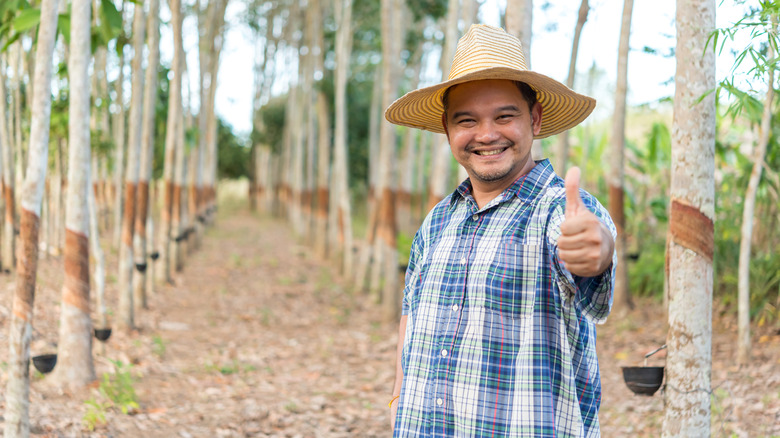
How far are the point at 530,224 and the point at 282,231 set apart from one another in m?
24.6

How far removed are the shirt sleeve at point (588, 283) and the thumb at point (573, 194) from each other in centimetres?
13

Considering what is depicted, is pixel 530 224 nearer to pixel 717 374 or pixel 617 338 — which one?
pixel 717 374

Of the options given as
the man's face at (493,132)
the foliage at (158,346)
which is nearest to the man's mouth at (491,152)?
the man's face at (493,132)

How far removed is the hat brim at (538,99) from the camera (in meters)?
1.96

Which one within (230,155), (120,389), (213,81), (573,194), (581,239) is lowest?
(120,389)

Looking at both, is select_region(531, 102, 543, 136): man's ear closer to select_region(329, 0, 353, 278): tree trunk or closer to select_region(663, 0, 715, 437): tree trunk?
select_region(663, 0, 715, 437): tree trunk

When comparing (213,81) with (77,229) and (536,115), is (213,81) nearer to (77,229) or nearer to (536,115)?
(77,229)

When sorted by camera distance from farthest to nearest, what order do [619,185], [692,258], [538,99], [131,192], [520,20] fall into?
[619,185], [131,192], [520,20], [692,258], [538,99]

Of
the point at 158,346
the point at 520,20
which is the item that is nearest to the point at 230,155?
the point at 158,346

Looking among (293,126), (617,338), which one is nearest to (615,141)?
(617,338)

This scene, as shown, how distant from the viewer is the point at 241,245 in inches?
798

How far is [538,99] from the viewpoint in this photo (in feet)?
7.23

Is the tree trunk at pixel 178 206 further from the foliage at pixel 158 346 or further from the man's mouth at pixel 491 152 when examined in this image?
the man's mouth at pixel 491 152

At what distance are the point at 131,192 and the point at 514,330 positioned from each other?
7483 mm
